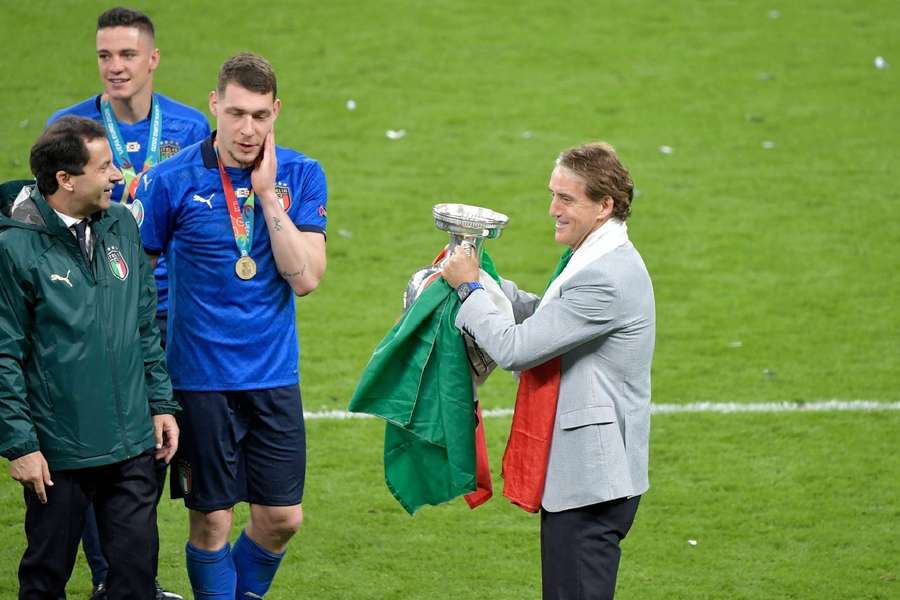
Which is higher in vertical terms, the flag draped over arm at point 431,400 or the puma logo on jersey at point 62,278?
the puma logo on jersey at point 62,278

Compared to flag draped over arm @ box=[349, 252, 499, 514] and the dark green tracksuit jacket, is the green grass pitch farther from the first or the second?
the dark green tracksuit jacket

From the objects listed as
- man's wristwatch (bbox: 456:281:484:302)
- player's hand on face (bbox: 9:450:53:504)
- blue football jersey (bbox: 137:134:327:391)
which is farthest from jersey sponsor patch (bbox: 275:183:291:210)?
player's hand on face (bbox: 9:450:53:504)

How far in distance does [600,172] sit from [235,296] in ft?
4.48

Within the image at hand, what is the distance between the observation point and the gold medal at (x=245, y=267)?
4637 millimetres

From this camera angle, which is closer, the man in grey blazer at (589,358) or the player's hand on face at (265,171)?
the man in grey blazer at (589,358)

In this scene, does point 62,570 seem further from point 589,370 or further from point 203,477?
point 589,370

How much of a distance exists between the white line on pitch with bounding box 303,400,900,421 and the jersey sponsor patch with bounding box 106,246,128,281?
337cm

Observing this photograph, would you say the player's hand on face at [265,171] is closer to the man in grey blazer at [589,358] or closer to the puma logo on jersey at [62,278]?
the puma logo on jersey at [62,278]

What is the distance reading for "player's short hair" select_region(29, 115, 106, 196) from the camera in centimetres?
425

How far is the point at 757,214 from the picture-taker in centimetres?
1061

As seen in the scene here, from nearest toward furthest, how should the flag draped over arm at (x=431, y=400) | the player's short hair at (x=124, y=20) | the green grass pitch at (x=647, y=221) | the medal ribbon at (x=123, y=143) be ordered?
the flag draped over arm at (x=431, y=400), the medal ribbon at (x=123, y=143), the player's short hair at (x=124, y=20), the green grass pitch at (x=647, y=221)

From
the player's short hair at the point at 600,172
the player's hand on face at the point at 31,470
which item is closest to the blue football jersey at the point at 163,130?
the player's hand on face at the point at 31,470

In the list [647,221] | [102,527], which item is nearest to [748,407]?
[647,221]

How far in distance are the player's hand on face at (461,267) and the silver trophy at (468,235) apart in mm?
Result: 24
